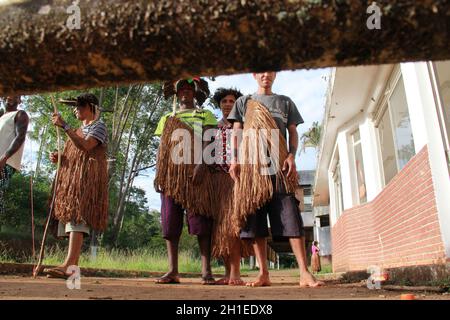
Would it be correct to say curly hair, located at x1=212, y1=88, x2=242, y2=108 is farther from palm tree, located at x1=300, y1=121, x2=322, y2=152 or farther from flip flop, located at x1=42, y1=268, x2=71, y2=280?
palm tree, located at x1=300, y1=121, x2=322, y2=152

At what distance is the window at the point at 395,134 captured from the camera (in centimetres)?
650

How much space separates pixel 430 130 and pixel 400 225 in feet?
6.70


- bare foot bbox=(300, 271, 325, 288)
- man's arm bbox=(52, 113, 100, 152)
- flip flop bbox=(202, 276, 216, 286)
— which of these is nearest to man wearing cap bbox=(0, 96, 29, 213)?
man's arm bbox=(52, 113, 100, 152)

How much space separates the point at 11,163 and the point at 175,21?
4.42 meters

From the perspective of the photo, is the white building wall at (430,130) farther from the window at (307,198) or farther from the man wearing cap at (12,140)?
the window at (307,198)

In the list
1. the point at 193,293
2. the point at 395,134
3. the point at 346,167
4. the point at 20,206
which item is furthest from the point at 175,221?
the point at 20,206

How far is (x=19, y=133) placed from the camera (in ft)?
15.7

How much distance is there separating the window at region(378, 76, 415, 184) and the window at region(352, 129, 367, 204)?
1496 millimetres

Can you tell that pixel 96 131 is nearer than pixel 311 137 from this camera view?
Yes

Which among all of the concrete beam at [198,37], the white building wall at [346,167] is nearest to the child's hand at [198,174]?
the concrete beam at [198,37]

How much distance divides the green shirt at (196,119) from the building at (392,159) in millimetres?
2319

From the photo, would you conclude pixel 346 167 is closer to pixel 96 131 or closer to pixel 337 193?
pixel 337 193

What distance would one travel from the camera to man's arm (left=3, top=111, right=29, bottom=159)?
15.4ft
